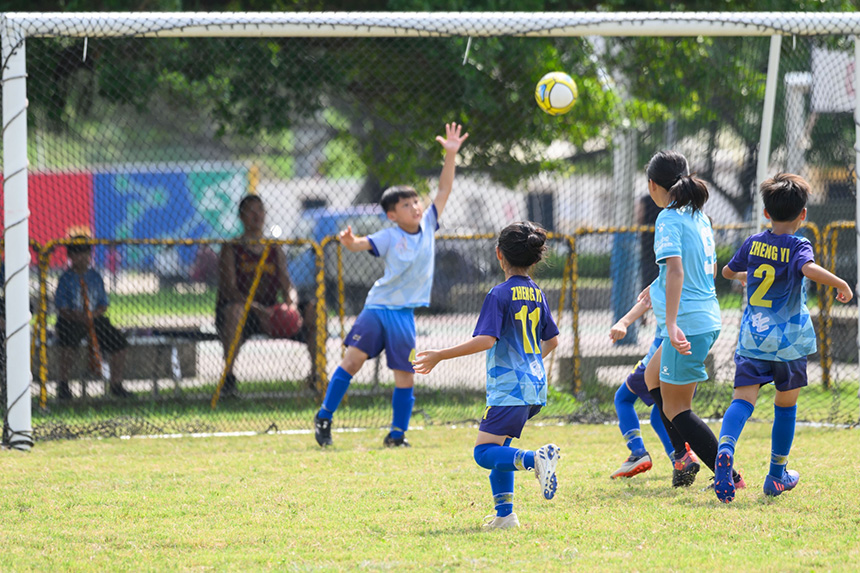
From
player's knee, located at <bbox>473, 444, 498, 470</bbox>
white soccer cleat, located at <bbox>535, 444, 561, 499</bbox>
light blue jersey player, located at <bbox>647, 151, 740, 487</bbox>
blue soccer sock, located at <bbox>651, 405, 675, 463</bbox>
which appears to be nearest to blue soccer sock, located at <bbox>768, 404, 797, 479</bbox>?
light blue jersey player, located at <bbox>647, 151, 740, 487</bbox>

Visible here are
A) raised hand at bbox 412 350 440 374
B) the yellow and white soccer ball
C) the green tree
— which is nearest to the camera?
raised hand at bbox 412 350 440 374

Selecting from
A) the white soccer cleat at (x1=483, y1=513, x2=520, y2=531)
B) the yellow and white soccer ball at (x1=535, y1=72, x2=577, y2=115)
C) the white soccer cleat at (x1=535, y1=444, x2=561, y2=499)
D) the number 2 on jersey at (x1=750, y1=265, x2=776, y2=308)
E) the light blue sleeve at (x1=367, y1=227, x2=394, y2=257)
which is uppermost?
the yellow and white soccer ball at (x1=535, y1=72, x2=577, y2=115)

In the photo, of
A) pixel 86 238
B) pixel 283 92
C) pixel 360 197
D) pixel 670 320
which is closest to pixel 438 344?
pixel 283 92

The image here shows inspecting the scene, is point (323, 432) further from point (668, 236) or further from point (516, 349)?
point (668, 236)

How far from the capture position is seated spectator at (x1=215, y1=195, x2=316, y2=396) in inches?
349

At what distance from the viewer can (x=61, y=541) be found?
419 centimetres

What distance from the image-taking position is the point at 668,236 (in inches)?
184

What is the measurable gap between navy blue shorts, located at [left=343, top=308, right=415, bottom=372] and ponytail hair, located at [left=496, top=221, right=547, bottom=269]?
7.89 feet

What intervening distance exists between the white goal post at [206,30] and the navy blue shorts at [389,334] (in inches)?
81.2

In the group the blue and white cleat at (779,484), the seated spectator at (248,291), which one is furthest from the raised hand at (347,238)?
the blue and white cleat at (779,484)

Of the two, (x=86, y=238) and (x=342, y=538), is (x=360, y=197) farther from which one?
(x=342, y=538)

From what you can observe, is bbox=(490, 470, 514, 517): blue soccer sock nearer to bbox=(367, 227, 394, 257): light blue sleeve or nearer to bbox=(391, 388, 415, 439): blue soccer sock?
bbox=(391, 388, 415, 439): blue soccer sock

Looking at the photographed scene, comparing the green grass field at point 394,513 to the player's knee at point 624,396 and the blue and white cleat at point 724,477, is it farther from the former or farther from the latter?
the player's knee at point 624,396

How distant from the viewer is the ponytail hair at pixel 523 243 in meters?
4.29
